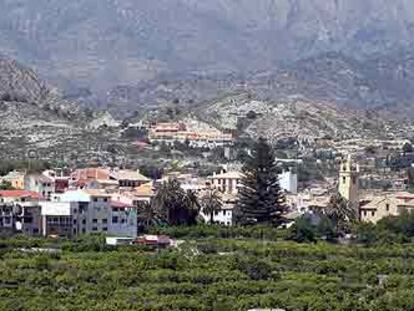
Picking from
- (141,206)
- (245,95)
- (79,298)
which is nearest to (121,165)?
(141,206)

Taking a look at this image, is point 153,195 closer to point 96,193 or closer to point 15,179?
point 96,193

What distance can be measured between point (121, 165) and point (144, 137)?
2403cm

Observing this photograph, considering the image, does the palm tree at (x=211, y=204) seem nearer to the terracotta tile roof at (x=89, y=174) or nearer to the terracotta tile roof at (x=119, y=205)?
the terracotta tile roof at (x=119, y=205)

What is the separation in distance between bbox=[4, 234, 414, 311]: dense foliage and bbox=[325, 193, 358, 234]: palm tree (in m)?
12.2

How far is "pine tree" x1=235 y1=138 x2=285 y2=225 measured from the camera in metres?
97.7

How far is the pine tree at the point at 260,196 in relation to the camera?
9769 cm

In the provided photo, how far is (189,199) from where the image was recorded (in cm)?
9238

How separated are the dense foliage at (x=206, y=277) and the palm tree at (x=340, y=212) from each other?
40.2ft

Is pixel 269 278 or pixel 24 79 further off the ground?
pixel 24 79

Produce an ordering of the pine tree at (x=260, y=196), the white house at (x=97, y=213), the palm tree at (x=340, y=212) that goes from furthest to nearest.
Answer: the pine tree at (x=260, y=196) → the palm tree at (x=340, y=212) → the white house at (x=97, y=213)

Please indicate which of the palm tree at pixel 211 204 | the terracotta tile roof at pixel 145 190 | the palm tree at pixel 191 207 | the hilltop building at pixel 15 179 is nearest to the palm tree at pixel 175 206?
the palm tree at pixel 191 207

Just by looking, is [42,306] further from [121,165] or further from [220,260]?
[121,165]

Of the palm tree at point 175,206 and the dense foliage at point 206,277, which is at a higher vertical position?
the palm tree at point 175,206

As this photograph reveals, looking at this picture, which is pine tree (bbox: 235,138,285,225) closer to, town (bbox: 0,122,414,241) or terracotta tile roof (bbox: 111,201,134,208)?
town (bbox: 0,122,414,241)
